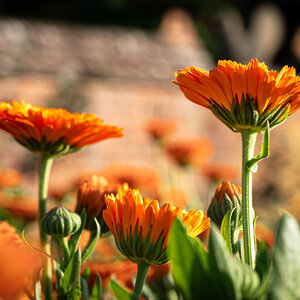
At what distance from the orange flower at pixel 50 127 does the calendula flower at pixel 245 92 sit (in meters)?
0.14

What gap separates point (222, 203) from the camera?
519mm

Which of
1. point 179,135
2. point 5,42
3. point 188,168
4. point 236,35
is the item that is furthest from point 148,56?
point 236,35

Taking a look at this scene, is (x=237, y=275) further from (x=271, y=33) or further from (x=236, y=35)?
(x=271, y=33)

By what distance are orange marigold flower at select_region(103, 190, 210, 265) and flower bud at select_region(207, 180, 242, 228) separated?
7cm

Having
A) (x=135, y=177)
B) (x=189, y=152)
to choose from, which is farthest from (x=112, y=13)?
(x=135, y=177)

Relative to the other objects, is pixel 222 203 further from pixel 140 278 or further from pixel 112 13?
pixel 112 13

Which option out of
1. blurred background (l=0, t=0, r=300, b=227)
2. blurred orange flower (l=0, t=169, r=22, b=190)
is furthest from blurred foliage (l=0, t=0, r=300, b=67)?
blurred orange flower (l=0, t=169, r=22, b=190)

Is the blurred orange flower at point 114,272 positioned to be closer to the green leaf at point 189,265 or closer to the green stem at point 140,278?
the green stem at point 140,278

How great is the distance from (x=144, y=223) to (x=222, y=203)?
0.13 metres

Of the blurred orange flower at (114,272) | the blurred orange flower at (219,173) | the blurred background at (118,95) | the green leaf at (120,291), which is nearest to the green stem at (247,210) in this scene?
the green leaf at (120,291)

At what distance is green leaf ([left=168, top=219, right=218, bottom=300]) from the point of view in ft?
1.07

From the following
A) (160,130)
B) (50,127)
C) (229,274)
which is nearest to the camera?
(229,274)

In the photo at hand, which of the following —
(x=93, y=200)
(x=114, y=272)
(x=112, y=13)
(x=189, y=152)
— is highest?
(x=112, y=13)

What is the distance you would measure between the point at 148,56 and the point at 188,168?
10.1ft
